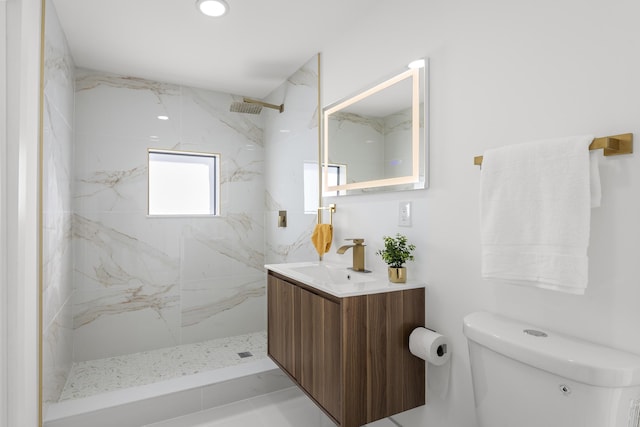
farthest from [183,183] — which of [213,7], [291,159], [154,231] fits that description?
[213,7]

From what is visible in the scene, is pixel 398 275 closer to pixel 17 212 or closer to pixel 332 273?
pixel 332 273

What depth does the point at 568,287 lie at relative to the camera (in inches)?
38.5

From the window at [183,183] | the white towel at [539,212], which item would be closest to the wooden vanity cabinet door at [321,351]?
the white towel at [539,212]

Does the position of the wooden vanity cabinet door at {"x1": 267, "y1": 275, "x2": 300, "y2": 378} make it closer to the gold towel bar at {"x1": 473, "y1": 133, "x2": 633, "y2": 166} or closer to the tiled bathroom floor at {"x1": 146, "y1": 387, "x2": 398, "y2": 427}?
the tiled bathroom floor at {"x1": 146, "y1": 387, "x2": 398, "y2": 427}

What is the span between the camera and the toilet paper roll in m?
1.42

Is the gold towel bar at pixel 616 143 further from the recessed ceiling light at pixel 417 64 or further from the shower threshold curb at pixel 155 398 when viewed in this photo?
the shower threshold curb at pixel 155 398

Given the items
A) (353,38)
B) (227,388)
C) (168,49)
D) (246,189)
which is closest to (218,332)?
(227,388)

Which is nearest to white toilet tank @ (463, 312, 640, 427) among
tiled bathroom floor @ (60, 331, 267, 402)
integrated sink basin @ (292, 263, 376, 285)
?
integrated sink basin @ (292, 263, 376, 285)

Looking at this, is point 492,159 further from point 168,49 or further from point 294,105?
point 168,49

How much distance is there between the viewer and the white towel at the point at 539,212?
3.18ft

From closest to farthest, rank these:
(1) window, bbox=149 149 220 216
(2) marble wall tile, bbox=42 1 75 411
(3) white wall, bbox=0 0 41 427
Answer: (3) white wall, bbox=0 0 41 427, (2) marble wall tile, bbox=42 1 75 411, (1) window, bbox=149 149 220 216

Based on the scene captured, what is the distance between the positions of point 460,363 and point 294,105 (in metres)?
2.16

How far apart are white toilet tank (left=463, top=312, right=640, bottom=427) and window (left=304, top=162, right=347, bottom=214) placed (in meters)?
1.17

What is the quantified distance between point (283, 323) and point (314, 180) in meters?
1.00
